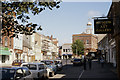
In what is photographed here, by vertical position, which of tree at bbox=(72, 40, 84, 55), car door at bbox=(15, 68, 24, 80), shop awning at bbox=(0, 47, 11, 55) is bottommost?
car door at bbox=(15, 68, 24, 80)

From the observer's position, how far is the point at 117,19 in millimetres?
15969

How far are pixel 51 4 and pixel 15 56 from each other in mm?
42036

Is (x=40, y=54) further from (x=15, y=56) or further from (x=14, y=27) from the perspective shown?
(x=14, y=27)

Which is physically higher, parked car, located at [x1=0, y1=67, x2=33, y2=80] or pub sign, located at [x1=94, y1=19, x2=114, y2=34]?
pub sign, located at [x1=94, y1=19, x2=114, y2=34]

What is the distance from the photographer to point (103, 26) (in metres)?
15.8

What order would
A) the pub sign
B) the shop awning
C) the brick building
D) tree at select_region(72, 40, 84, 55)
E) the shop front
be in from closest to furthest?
the pub sign → the shop awning → the shop front → tree at select_region(72, 40, 84, 55) → the brick building

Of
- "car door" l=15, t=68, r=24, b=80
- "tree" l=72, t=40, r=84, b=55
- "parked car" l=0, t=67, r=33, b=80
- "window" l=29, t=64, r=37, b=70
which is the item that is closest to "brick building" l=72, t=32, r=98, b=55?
"tree" l=72, t=40, r=84, b=55

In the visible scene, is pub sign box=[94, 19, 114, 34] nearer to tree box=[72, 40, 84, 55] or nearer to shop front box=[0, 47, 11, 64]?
shop front box=[0, 47, 11, 64]

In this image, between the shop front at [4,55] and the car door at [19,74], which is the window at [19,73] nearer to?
the car door at [19,74]

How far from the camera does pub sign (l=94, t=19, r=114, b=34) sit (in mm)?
15734

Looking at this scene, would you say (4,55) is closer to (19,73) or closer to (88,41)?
(19,73)

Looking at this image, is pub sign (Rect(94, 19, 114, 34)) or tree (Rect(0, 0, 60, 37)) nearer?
tree (Rect(0, 0, 60, 37))

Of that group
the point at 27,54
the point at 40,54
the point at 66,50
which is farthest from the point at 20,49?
the point at 66,50

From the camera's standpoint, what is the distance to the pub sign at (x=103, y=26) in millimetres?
15734
